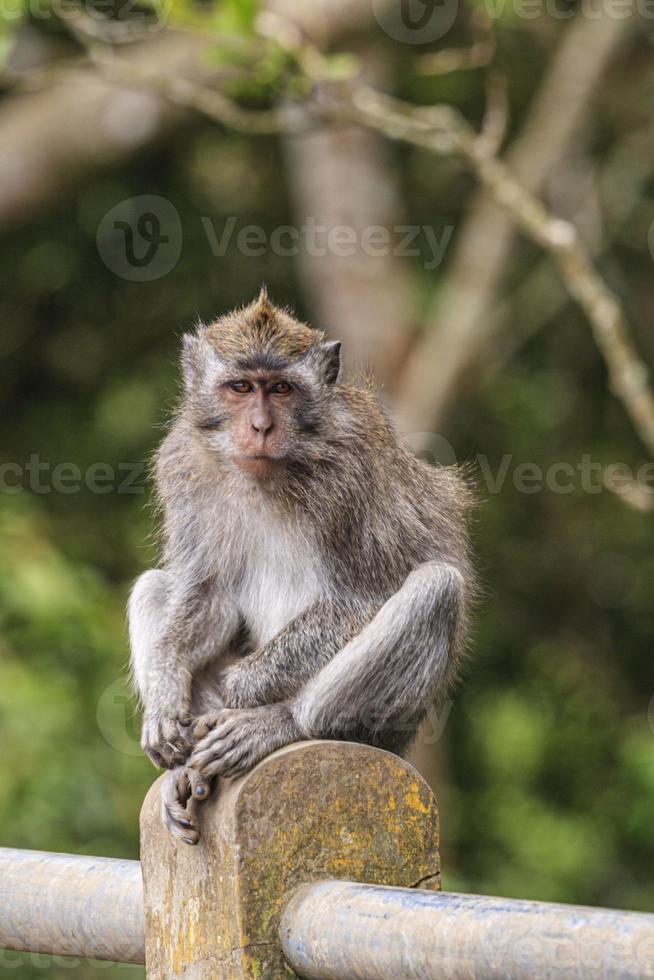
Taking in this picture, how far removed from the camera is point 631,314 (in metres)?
10.9

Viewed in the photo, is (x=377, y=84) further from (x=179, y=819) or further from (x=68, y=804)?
(x=179, y=819)

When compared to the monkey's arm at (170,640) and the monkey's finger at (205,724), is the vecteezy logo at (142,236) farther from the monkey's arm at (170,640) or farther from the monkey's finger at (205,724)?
the monkey's finger at (205,724)

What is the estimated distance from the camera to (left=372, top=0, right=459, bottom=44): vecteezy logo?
8.63 m

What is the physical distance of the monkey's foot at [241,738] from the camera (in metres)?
3.32

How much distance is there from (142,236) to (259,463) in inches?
264

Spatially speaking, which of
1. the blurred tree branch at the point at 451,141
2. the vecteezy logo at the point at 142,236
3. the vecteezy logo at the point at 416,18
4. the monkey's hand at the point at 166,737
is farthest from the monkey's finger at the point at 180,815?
the vecteezy logo at the point at 142,236

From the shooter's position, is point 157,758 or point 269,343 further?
point 269,343

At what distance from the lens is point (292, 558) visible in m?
4.50

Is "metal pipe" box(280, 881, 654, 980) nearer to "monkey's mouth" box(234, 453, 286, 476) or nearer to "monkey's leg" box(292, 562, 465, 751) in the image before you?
"monkey's leg" box(292, 562, 465, 751)

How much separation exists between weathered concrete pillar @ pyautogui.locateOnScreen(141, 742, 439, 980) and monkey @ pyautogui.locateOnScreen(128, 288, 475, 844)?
86 cm

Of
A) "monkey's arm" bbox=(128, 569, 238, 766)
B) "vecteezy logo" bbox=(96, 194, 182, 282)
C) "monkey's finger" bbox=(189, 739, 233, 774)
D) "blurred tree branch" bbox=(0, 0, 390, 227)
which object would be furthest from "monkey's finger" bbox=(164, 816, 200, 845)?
"vecteezy logo" bbox=(96, 194, 182, 282)

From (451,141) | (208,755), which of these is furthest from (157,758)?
(451,141)

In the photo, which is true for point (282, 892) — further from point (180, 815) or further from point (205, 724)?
point (205, 724)

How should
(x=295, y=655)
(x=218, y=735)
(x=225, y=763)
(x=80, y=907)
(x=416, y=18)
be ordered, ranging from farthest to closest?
1. (x=416, y=18)
2. (x=295, y=655)
3. (x=218, y=735)
4. (x=225, y=763)
5. (x=80, y=907)
